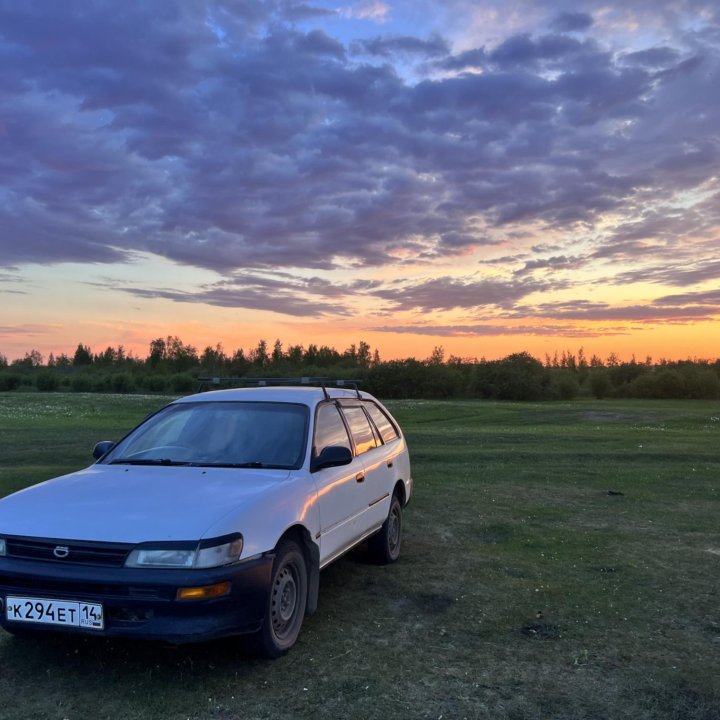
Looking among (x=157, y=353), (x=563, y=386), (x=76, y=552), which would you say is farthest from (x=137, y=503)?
(x=157, y=353)

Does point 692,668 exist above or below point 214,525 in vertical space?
below

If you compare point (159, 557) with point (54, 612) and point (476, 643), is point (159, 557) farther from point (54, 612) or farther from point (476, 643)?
point (476, 643)

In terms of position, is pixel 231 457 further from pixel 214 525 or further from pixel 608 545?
pixel 608 545

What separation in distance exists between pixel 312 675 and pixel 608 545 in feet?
15.0

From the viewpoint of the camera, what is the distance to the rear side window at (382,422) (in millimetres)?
7246

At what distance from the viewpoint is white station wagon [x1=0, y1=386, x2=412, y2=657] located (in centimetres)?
382

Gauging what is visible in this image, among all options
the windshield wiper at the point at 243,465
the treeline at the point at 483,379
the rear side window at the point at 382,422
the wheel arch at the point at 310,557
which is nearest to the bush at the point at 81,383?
the treeline at the point at 483,379

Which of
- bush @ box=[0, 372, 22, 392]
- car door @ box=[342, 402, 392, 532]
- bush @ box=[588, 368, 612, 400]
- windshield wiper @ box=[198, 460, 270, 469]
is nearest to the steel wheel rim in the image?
windshield wiper @ box=[198, 460, 270, 469]

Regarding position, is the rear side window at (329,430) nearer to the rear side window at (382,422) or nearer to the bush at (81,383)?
the rear side window at (382,422)

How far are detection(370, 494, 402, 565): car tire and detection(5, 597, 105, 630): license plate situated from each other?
3.29 meters

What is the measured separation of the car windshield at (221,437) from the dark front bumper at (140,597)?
1359 mm

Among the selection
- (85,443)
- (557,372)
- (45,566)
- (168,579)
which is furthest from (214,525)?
(557,372)

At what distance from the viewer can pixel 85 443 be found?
60.5ft

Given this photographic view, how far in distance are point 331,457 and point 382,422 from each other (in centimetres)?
237
